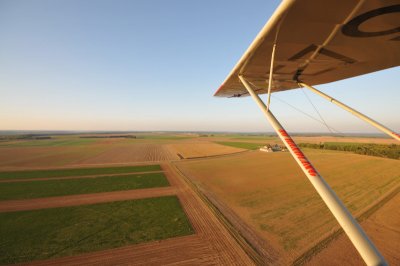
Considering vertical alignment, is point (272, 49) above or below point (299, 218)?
above

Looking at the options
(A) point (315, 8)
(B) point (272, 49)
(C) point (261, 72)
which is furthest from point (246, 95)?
(A) point (315, 8)

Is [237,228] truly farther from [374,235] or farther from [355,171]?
[355,171]

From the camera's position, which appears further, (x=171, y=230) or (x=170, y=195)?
(x=170, y=195)

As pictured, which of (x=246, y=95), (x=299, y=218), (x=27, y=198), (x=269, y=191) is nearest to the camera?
(x=246, y=95)

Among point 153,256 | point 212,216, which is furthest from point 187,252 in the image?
point 212,216

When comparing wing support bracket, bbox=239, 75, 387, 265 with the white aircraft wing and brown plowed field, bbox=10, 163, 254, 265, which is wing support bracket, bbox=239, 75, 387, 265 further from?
Result: brown plowed field, bbox=10, 163, 254, 265
